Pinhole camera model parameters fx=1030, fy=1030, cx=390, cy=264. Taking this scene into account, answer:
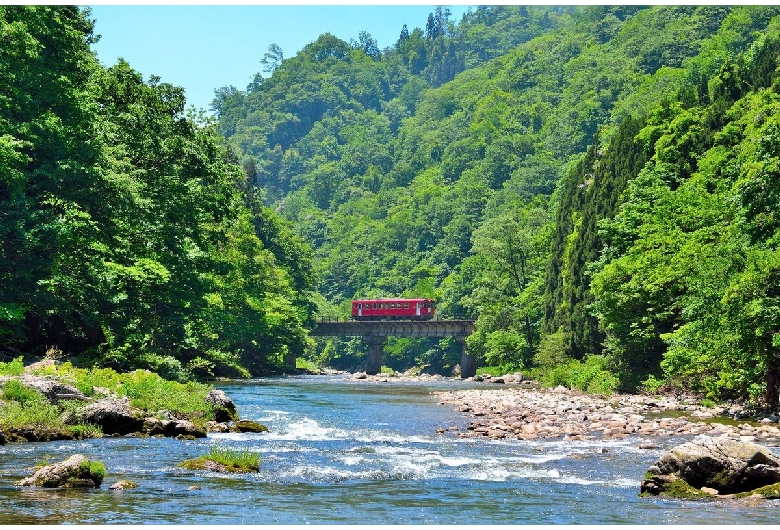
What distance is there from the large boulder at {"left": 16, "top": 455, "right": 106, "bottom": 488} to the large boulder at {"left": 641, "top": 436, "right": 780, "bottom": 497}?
10.0 meters

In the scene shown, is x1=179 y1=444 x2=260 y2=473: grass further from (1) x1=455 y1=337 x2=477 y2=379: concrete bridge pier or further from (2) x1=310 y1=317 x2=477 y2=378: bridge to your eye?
(2) x1=310 y1=317 x2=477 y2=378: bridge

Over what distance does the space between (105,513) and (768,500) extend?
36.4ft

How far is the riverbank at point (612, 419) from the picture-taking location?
3036 cm

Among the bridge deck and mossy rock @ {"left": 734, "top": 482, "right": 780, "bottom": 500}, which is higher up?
the bridge deck

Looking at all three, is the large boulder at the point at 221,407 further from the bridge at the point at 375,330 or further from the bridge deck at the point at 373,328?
the bridge deck at the point at 373,328

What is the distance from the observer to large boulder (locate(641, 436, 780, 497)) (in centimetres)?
1844

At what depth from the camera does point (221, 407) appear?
3344cm

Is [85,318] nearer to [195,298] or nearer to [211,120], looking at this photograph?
[195,298]

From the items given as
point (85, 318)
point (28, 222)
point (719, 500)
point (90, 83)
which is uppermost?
point (90, 83)

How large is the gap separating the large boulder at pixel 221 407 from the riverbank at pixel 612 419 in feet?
24.8

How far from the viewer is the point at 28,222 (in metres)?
38.3

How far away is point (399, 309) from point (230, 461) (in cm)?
9573

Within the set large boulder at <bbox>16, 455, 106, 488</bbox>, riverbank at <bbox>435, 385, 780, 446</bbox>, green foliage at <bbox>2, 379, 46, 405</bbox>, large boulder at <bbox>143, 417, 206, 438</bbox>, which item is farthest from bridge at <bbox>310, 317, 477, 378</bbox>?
large boulder at <bbox>16, 455, 106, 488</bbox>

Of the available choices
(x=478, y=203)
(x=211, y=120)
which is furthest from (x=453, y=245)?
(x=211, y=120)
